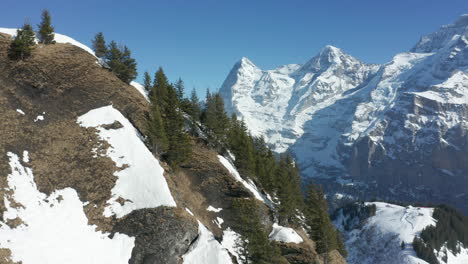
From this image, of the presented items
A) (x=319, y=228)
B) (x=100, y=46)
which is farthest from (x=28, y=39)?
(x=319, y=228)

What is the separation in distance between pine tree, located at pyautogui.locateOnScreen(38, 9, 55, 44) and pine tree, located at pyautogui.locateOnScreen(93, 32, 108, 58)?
690 centimetres

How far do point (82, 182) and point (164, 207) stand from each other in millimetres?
9275

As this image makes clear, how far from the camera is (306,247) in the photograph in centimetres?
4150

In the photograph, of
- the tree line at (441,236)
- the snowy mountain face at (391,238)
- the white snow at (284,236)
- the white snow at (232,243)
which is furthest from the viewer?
the snowy mountain face at (391,238)

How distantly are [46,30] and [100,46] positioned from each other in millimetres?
8237

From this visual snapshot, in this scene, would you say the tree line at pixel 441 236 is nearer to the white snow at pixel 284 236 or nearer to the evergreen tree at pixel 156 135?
the white snow at pixel 284 236

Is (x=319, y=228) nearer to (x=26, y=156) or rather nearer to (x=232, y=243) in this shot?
(x=232, y=243)

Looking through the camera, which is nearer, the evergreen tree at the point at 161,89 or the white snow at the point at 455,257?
the evergreen tree at the point at 161,89

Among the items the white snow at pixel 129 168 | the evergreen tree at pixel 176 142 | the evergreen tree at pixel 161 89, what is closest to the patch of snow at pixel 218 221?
the white snow at pixel 129 168

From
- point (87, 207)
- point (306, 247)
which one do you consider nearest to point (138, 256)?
point (87, 207)

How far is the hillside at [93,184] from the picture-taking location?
26328 millimetres

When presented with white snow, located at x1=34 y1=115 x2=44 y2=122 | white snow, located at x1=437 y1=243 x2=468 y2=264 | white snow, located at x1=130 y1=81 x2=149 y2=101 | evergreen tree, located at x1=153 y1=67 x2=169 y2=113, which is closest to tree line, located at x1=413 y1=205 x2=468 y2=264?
white snow, located at x1=437 y1=243 x2=468 y2=264

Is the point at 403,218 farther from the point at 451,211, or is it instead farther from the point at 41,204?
the point at 41,204

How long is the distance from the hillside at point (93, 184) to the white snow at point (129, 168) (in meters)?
0.11
